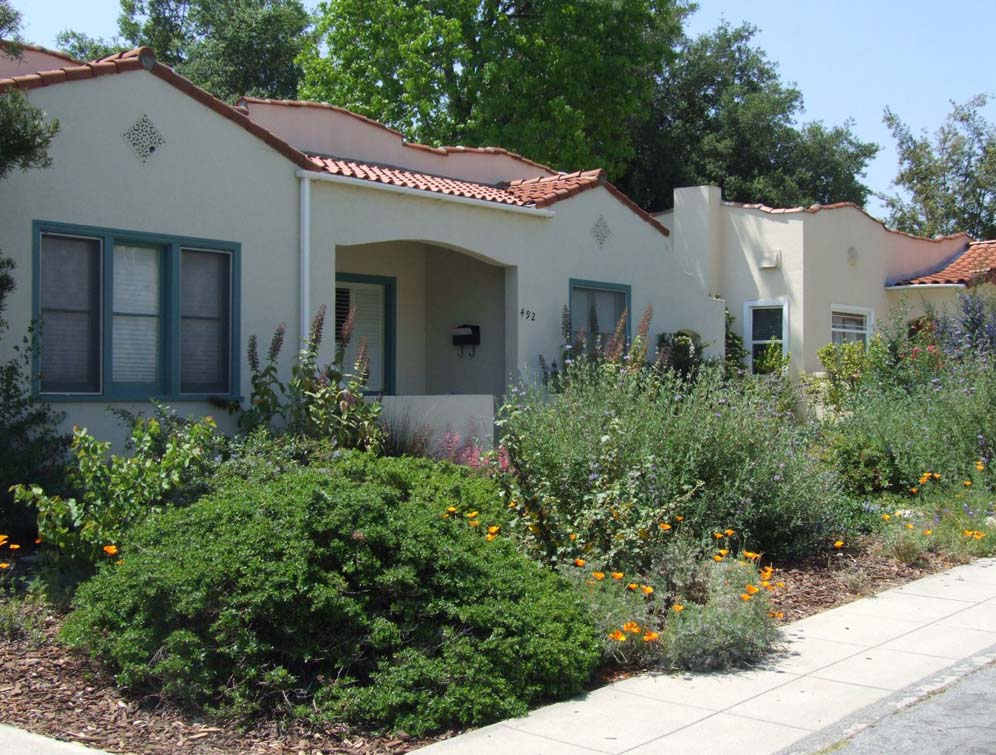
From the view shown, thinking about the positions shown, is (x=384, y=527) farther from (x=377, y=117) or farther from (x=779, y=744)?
(x=377, y=117)

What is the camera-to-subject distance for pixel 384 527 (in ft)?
20.3

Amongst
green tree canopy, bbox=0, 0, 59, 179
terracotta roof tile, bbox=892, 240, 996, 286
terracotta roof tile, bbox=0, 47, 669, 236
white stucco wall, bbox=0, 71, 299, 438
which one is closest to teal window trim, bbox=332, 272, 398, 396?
terracotta roof tile, bbox=0, 47, 669, 236

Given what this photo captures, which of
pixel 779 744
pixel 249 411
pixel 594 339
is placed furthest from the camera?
pixel 594 339

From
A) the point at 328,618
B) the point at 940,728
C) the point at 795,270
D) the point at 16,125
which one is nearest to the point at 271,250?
the point at 16,125

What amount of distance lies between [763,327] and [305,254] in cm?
1128

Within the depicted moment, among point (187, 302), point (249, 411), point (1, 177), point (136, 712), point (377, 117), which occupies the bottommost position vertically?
point (136, 712)

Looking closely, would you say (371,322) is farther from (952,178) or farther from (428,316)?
(952,178)

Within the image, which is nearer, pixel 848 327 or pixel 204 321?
pixel 204 321

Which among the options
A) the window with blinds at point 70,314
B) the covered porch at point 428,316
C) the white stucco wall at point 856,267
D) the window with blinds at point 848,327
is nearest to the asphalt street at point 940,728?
the window with blinds at point 70,314

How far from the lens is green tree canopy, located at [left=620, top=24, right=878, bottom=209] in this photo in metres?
32.5

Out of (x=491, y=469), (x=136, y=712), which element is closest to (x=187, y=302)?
(x=491, y=469)

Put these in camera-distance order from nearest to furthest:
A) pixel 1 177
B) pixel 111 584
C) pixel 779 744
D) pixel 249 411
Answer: pixel 779 744
pixel 111 584
pixel 1 177
pixel 249 411

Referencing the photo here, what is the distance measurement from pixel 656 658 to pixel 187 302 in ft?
21.5

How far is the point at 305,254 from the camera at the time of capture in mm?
11836
